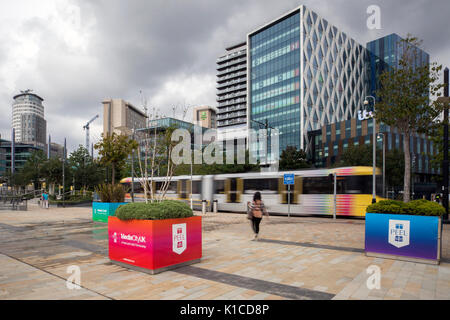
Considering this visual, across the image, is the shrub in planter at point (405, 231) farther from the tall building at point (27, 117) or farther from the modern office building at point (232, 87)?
the tall building at point (27, 117)

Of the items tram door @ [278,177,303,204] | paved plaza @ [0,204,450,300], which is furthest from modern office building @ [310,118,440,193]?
paved plaza @ [0,204,450,300]

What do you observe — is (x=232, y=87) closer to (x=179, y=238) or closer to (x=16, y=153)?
(x=16, y=153)

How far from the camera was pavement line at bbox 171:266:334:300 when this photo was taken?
499 cm

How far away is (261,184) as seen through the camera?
22.2 m

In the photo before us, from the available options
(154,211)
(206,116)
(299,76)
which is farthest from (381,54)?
(154,211)

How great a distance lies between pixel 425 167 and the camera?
6781 centimetres

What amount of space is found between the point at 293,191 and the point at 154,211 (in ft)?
50.9

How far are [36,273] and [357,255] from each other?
7957 millimetres

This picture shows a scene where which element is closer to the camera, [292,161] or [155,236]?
[155,236]

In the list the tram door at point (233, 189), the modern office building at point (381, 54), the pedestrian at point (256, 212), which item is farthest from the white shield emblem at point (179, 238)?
the modern office building at point (381, 54)

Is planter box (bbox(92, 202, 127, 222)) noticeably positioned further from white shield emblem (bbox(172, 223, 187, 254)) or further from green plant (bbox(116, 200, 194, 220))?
white shield emblem (bbox(172, 223, 187, 254))

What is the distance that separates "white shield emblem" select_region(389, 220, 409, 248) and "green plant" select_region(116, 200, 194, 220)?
524cm
